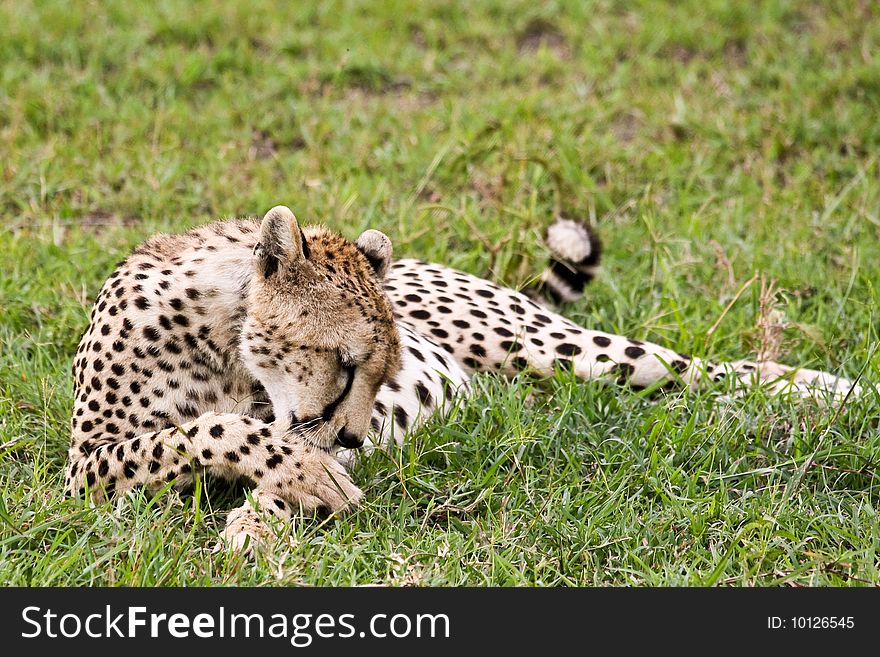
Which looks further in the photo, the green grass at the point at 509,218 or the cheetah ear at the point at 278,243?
the green grass at the point at 509,218

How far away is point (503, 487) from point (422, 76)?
4192 mm

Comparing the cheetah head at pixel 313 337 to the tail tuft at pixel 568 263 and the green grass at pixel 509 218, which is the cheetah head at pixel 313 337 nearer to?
the green grass at pixel 509 218

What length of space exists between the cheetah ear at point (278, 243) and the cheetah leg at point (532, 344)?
1263 millimetres

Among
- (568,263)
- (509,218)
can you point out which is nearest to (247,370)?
(568,263)

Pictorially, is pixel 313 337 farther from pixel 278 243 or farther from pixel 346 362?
pixel 278 243

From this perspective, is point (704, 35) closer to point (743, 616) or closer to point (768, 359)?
point (768, 359)

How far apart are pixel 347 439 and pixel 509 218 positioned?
2.78 metres

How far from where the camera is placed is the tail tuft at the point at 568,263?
5281mm

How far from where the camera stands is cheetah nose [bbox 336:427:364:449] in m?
3.56

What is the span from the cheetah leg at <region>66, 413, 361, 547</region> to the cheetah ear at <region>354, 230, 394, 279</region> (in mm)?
611

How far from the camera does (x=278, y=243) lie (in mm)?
3568

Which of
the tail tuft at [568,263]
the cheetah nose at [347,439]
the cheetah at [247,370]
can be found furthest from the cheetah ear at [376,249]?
the tail tuft at [568,263]

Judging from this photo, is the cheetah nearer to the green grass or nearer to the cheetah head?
the cheetah head

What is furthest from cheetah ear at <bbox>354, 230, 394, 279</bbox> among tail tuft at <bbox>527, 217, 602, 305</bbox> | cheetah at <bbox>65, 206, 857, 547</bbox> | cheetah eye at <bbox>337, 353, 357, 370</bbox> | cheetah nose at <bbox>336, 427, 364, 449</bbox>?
tail tuft at <bbox>527, 217, 602, 305</bbox>
